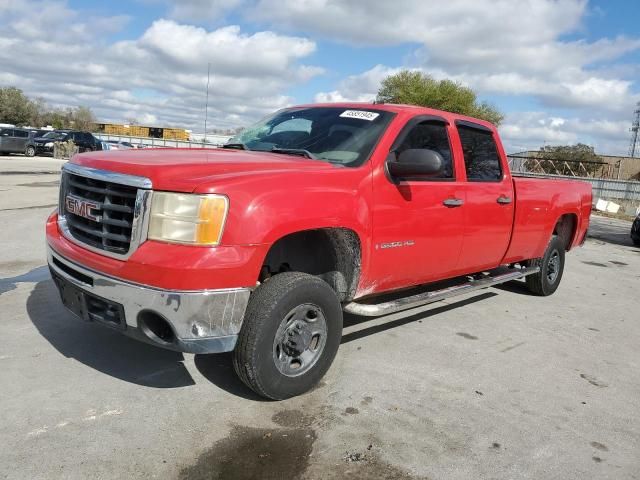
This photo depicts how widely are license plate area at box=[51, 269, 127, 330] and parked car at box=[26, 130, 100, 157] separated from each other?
31243mm

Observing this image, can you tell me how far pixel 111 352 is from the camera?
4.09 meters

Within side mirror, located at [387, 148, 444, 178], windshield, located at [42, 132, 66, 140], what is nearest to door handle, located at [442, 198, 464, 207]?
side mirror, located at [387, 148, 444, 178]

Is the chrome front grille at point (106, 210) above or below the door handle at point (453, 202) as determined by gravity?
below

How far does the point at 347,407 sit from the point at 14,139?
33360 mm

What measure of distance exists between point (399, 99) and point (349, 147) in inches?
1737

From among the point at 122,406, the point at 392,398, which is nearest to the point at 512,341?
the point at 392,398

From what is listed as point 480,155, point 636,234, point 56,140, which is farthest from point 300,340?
point 56,140

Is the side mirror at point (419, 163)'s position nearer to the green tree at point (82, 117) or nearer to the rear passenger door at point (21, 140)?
the rear passenger door at point (21, 140)

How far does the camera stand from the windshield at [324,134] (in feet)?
13.5

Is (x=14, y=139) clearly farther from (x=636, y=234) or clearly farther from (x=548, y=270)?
(x=548, y=270)

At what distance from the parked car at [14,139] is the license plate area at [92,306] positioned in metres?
31.6

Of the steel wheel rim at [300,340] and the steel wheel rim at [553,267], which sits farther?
the steel wheel rim at [553,267]

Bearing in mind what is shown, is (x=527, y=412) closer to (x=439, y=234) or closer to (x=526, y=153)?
(x=439, y=234)

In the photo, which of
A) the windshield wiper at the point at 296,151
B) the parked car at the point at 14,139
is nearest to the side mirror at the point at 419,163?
the windshield wiper at the point at 296,151
